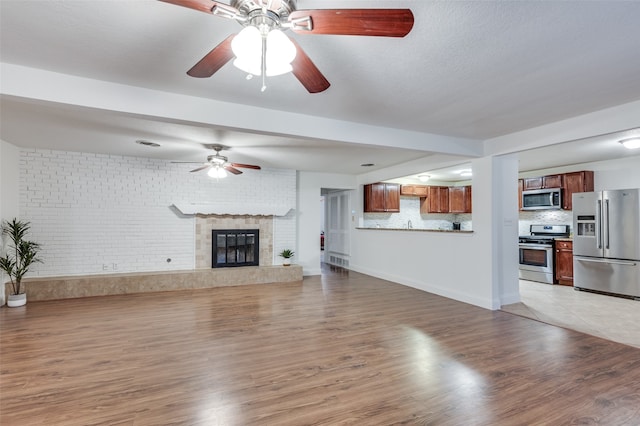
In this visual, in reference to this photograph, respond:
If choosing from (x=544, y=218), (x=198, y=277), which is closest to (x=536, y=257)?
(x=544, y=218)

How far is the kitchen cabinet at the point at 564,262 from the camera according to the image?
5.68m

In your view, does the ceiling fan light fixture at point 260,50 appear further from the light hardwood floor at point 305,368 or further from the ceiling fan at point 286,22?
the light hardwood floor at point 305,368

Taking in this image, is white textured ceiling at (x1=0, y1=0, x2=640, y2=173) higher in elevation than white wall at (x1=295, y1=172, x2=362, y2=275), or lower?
higher

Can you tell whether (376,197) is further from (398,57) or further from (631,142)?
(398,57)

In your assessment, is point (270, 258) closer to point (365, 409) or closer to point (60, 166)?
point (60, 166)

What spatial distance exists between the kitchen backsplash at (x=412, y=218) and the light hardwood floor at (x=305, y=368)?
372 cm

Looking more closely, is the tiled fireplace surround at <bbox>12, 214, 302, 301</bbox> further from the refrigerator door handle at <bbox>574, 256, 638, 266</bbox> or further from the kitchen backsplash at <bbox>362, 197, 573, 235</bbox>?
the refrigerator door handle at <bbox>574, 256, 638, 266</bbox>

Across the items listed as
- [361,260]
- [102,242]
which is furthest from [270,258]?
[102,242]

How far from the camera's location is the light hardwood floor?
1.97 m

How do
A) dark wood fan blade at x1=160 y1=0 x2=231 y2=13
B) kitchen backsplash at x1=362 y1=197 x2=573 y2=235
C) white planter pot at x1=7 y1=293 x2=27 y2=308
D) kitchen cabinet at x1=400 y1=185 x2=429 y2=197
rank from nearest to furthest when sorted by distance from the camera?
1. dark wood fan blade at x1=160 y1=0 x2=231 y2=13
2. white planter pot at x1=7 y1=293 x2=27 y2=308
3. kitchen backsplash at x1=362 y1=197 x2=573 y2=235
4. kitchen cabinet at x1=400 y1=185 x2=429 y2=197

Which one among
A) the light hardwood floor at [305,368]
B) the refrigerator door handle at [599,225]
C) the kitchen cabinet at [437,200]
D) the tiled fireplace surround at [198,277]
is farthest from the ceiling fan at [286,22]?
the kitchen cabinet at [437,200]

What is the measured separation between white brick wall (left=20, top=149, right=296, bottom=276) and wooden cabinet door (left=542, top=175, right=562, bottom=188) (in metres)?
6.03

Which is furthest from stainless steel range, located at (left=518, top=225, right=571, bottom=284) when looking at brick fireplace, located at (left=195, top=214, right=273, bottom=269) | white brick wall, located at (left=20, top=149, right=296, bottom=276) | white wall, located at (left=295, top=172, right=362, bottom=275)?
white brick wall, located at (left=20, top=149, right=296, bottom=276)

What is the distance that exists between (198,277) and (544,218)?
7153mm
